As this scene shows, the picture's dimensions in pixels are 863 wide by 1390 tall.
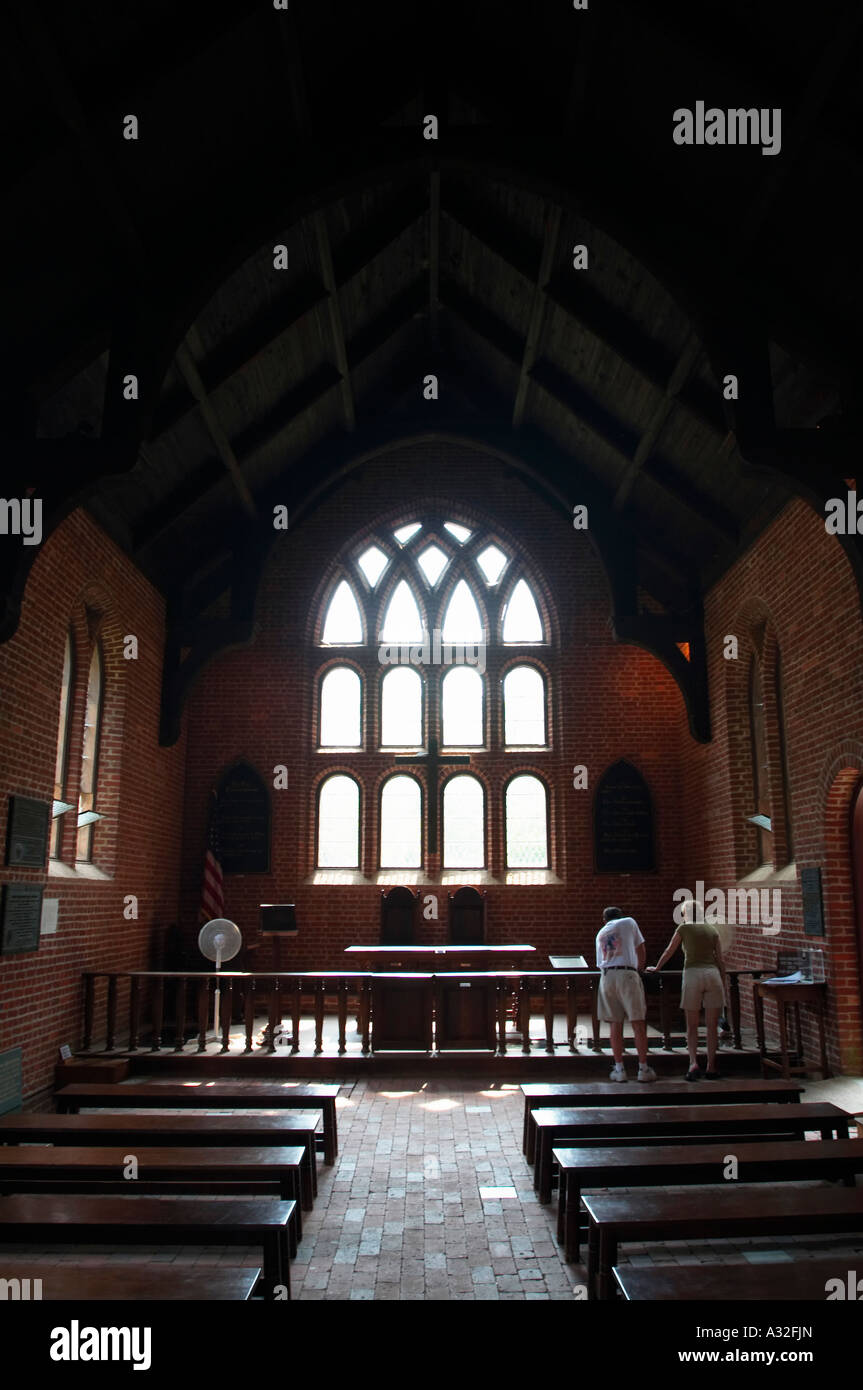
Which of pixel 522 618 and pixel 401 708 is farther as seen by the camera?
pixel 522 618

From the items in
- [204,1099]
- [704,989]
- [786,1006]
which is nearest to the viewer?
[204,1099]

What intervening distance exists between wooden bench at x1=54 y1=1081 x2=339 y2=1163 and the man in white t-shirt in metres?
2.87

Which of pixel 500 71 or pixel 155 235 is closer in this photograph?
pixel 155 235

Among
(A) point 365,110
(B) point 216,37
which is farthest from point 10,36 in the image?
(A) point 365,110

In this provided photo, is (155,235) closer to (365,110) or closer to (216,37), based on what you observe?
(216,37)

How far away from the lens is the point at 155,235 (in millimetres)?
6938

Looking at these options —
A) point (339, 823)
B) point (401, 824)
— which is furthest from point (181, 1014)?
point (401, 824)

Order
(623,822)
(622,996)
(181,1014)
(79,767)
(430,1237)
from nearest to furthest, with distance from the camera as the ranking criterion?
(430,1237), (622,996), (181,1014), (79,767), (623,822)

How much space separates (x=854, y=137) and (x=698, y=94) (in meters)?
1.23

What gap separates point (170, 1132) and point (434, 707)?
829 cm

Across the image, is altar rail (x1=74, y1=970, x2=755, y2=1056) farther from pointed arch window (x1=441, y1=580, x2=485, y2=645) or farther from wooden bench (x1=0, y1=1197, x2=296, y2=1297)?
pointed arch window (x1=441, y1=580, x2=485, y2=645)

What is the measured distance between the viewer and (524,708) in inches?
499

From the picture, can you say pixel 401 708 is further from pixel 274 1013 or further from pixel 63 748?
pixel 274 1013

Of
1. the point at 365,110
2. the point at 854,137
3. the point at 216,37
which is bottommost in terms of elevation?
the point at 854,137
